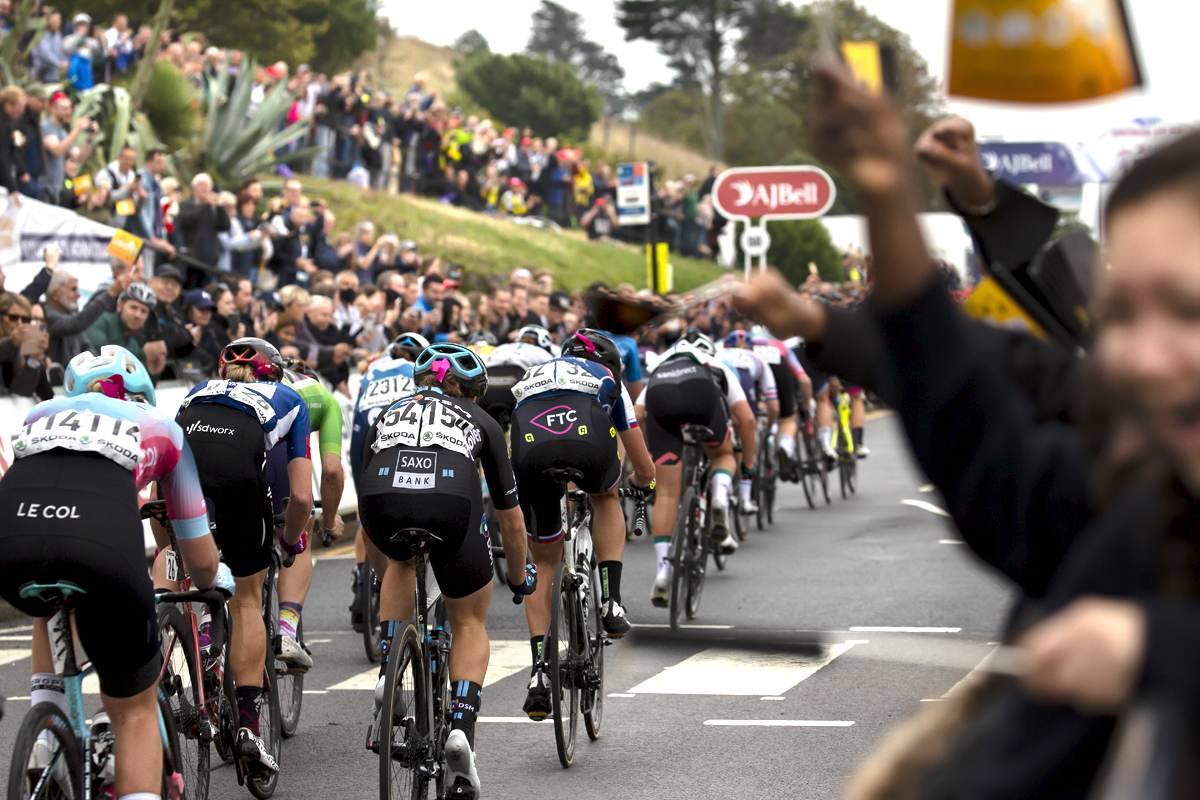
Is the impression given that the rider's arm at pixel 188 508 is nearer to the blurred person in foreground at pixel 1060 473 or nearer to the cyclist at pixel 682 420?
the blurred person in foreground at pixel 1060 473

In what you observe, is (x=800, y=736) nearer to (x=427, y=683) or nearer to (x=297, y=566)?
(x=427, y=683)

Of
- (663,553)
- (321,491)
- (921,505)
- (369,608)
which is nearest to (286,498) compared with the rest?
(321,491)

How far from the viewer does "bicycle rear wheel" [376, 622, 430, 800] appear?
17.0 ft

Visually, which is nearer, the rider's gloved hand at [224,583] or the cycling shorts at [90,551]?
the cycling shorts at [90,551]

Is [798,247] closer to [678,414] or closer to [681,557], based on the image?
[678,414]

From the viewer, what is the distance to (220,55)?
24.1 meters

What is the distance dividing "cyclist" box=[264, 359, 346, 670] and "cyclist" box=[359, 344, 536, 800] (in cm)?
144

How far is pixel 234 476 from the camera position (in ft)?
20.7

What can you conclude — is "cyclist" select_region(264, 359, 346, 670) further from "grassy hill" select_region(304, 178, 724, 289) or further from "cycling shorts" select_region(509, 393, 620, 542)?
"grassy hill" select_region(304, 178, 724, 289)

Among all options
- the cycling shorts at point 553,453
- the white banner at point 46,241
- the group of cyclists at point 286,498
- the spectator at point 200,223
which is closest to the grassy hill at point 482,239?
the spectator at point 200,223

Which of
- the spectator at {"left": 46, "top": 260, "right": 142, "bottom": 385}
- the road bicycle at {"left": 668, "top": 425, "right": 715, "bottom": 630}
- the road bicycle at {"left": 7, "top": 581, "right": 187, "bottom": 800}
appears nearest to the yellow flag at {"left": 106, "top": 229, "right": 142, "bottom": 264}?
the spectator at {"left": 46, "top": 260, "right": 142, "bottom": 385}

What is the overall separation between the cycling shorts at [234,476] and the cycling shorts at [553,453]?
1.39 metres

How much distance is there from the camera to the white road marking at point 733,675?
7.94m

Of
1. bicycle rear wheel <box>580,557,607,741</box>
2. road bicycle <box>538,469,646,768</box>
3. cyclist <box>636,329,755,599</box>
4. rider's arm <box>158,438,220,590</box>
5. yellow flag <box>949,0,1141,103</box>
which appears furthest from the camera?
cyclist <box>636,329,755,599</box>
